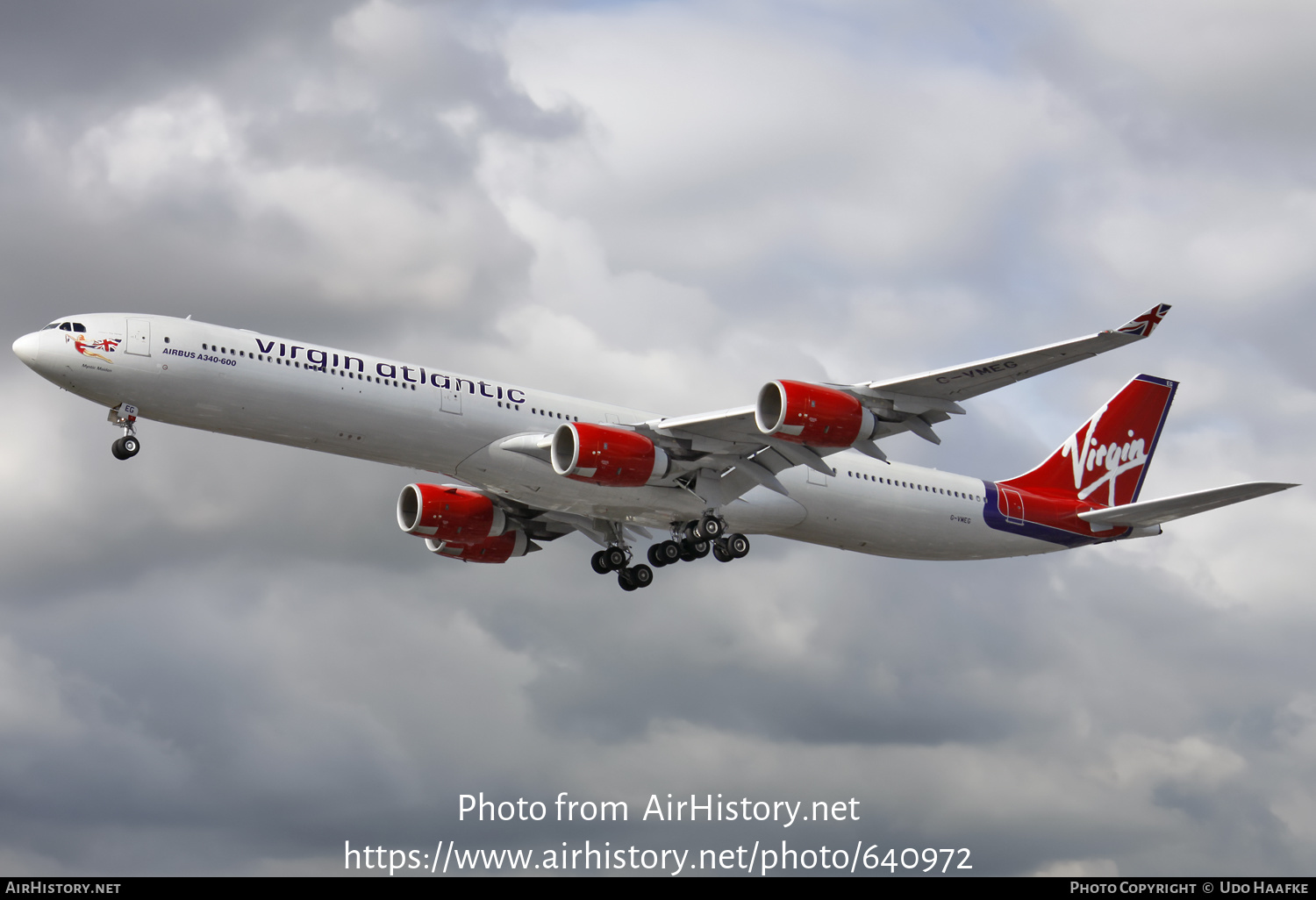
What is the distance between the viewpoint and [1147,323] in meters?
38.1

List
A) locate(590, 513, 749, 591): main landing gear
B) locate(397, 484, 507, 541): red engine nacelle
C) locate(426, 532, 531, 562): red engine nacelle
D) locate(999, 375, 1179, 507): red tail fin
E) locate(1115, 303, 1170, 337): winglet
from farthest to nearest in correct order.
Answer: locate(999, 375, 1179, 507): red tail fin, locate(426, 532, 531, 562): red engine nacelle, locate(397, 484, 507, 541): red engine nacelle, locate(590, 513, 749, 591): main landing gear, locate(1115, 303, 1170, 337): winglet

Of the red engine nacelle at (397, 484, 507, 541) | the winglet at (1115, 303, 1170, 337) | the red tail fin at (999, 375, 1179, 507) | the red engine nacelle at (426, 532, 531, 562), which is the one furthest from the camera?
Answer: the red tail fin at (999, 375, 1179, 507)

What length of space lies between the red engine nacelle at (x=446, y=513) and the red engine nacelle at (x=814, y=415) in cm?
1469

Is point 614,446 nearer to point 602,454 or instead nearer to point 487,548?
point 602,454

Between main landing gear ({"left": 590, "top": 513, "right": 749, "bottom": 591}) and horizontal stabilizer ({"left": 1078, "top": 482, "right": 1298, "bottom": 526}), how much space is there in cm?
1532

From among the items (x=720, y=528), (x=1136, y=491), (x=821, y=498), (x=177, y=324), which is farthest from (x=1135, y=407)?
(x=177, y=324)

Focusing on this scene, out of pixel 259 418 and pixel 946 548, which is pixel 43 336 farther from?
pixel 946 548

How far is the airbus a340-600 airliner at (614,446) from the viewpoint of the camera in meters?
40.6

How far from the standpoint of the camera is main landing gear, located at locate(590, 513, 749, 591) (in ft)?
160

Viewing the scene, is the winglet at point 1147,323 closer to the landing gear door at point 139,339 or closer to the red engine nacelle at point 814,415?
the red engine nacelle at point 814,415

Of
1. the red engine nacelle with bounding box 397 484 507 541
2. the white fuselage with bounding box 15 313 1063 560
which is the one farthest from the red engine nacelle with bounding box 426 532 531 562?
the white fuselage with bounding box 15 313 1063 560

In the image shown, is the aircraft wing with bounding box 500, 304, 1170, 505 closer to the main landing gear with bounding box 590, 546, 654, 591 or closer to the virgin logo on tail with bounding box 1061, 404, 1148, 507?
the main landing gear with bounding box 590, 546, 654, 591

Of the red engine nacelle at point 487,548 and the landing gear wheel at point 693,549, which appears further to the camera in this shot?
the red engine nacelle at point 487,548

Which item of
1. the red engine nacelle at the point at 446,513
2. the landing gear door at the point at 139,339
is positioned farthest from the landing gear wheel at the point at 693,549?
the landing gear door at the point at 139,339
